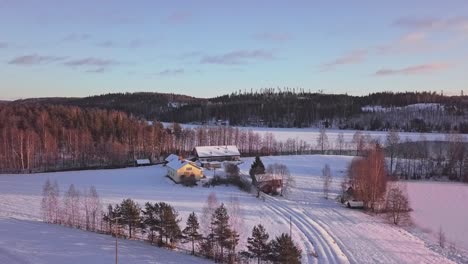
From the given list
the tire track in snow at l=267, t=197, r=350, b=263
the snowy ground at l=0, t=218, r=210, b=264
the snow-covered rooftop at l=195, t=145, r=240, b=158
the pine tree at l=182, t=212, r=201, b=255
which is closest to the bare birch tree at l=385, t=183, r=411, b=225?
the tire track in snow at l=267, t=197, r=350, b=263

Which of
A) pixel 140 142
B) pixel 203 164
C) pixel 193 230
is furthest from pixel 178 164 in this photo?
pixel 140 142

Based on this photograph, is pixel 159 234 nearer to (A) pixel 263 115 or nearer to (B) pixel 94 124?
(B) pixel 94 124

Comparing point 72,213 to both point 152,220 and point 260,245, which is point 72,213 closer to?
point 152,220

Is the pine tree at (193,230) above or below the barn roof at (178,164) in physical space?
below

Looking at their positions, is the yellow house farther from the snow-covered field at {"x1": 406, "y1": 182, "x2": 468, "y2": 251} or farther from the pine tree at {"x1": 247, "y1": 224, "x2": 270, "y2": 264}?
the pine tree at {"x1": 247, "y1": 224, "x2": 270, "y2": 264}

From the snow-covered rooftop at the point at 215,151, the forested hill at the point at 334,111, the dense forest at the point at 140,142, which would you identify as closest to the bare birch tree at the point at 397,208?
the dense forest at the point at 140,142

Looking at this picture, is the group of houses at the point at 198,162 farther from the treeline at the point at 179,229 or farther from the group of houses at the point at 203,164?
the treeline at the point at 179,229

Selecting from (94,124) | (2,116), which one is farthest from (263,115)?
(2,116)
